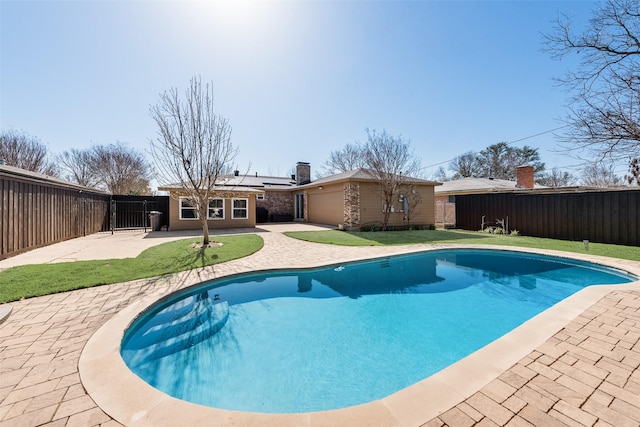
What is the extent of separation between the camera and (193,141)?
927 centimetres

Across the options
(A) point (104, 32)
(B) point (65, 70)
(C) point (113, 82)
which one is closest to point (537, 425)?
(A) point (104, 32)

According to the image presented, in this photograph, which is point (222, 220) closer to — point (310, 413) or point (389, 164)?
point (389, 164)

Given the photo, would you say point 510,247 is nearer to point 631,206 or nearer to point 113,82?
point 631,206

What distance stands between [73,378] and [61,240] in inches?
448

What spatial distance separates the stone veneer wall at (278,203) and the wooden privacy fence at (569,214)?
42.1 feet

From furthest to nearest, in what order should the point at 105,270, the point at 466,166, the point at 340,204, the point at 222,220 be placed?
the point at 466,166, the point at 222,220, the point at 340,204, the point at 105,270

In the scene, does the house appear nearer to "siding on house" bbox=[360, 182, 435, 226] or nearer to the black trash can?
"siding on house" bbox=[360, 182, 435, 226]

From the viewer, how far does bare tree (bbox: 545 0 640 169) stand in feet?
21.4

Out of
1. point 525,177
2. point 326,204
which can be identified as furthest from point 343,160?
point 525,177

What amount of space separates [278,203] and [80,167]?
71.0 ft

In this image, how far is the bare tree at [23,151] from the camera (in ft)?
67.9

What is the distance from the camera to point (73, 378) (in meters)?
2.32

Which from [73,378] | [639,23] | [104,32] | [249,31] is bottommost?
[73,378]

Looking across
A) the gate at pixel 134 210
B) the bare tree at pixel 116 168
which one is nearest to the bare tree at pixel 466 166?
the gate at pixel 134 210
